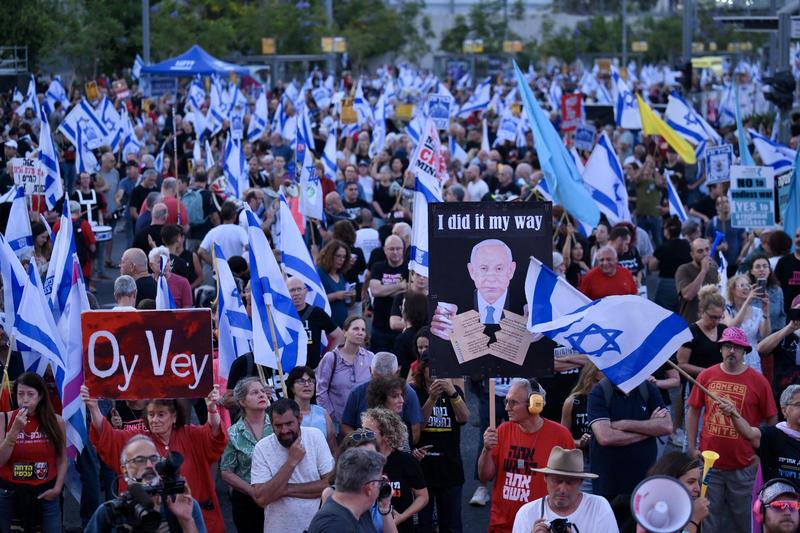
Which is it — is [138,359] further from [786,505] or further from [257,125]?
[257,125]

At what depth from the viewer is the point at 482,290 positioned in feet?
26.0

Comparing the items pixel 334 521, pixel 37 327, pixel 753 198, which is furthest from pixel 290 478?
pixel 753 198

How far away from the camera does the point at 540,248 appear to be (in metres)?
8.07

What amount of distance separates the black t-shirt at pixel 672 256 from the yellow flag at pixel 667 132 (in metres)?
6.39

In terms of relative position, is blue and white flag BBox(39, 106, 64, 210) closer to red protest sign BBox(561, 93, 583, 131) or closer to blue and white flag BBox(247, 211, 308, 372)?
blue and white flag BBox(247, 211, 308, 372)

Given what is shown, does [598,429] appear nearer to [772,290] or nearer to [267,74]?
[772,290]

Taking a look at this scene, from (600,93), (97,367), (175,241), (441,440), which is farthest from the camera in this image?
(600,93)

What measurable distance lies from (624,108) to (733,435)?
21535 mm

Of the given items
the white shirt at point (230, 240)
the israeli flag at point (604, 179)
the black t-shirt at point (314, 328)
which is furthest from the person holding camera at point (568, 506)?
the israeli flag at point (604, 179)

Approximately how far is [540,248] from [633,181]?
13121mm

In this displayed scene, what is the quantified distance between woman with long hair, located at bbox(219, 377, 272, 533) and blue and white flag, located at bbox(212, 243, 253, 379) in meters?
1.52

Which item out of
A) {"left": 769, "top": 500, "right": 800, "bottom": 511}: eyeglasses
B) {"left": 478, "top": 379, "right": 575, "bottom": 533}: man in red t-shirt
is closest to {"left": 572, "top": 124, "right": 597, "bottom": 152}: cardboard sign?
{"left": 478, "top": 379, "right": 575, "bottom": 533}: man in red t-shirt

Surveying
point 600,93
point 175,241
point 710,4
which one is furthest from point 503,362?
point 710,4

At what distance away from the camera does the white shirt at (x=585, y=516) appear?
6441mm
